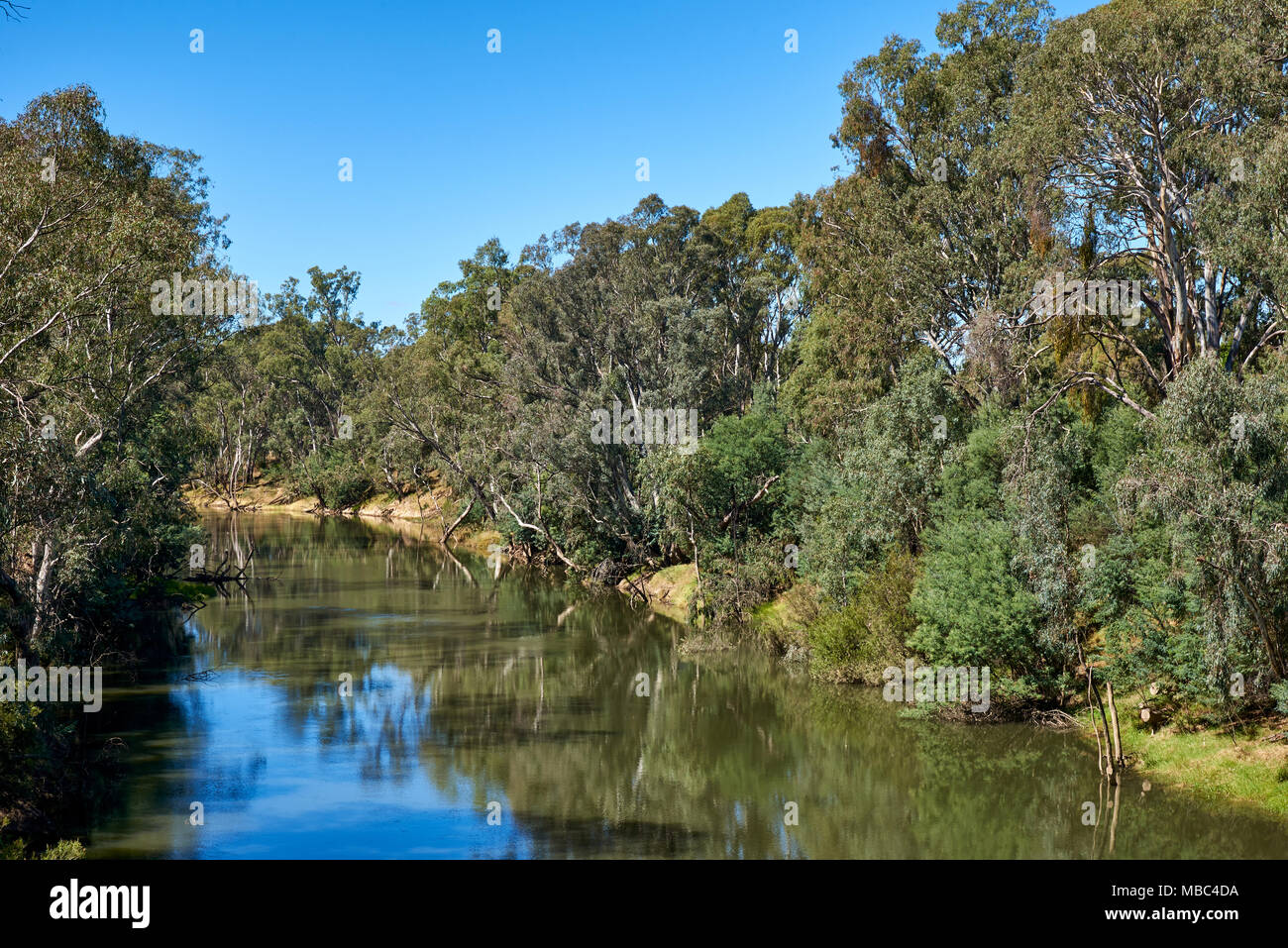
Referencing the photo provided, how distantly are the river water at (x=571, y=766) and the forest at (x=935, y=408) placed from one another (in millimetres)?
1584

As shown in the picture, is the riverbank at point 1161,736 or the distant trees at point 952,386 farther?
the distant trees at point 952,386

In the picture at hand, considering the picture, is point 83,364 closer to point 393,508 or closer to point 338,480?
point 393,508

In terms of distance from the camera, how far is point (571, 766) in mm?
20672

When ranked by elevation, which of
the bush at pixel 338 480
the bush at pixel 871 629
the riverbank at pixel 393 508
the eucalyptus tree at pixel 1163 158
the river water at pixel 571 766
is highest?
the eucalyptus tree at pixel 1163 158

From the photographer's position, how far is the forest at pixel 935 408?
17.9 meters

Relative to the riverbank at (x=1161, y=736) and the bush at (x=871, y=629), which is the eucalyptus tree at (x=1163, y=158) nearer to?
the bush at (x=871, y=629)

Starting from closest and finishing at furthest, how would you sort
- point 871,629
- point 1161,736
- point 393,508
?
point 1161,736 < point 871,629 < point 393,508

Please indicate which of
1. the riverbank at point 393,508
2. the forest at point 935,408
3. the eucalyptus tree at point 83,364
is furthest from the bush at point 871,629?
the riverbank at point 393,508

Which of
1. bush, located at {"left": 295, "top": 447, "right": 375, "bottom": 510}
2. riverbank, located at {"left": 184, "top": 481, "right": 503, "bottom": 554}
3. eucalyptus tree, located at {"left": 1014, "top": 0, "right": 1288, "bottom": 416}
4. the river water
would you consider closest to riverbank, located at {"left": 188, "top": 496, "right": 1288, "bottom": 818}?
the river water

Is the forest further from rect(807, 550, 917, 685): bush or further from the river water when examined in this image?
A: the river water

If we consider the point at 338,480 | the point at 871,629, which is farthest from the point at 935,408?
the point at 338,480

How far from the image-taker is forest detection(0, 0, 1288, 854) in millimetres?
17875

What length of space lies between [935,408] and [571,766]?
1375cm
